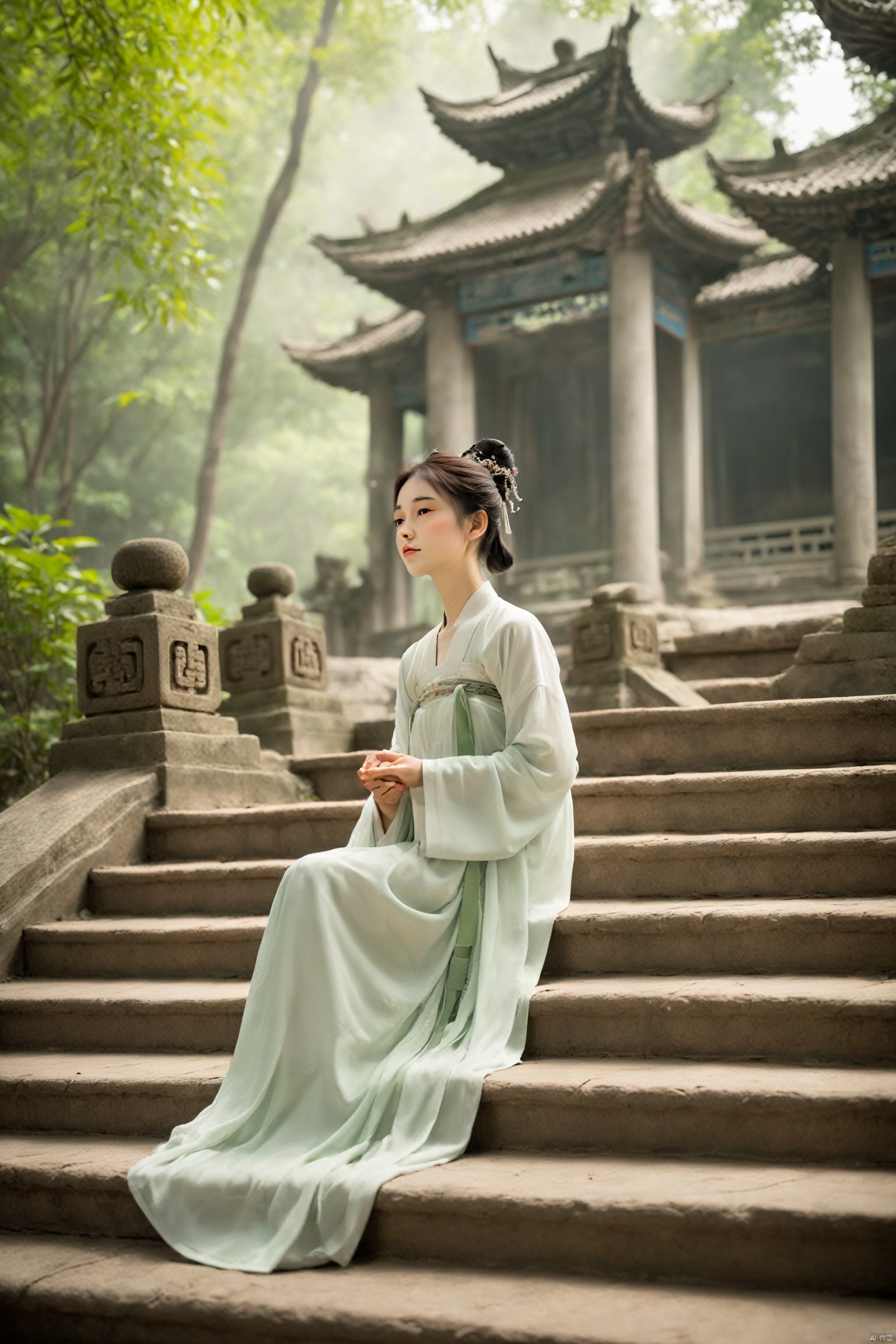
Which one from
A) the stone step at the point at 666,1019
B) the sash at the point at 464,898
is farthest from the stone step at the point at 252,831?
the sash at the point at 464,898

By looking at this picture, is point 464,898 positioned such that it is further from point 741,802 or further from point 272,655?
point 272,655

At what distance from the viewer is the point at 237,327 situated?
1455 cm

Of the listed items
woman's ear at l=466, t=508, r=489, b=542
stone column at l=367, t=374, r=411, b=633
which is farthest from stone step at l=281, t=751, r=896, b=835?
stone column at l=367, t=374, r=411, b=633

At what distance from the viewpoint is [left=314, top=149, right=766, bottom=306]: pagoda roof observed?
11398mm

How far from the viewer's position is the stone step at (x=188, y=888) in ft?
12.7

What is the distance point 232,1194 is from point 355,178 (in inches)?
1553

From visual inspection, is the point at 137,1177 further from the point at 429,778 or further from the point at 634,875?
the point at 634,875

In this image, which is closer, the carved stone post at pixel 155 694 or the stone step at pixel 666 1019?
the stone step at pixel 666 1019

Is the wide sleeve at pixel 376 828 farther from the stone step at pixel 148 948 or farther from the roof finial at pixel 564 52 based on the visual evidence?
the roof finial at pixel 564 52

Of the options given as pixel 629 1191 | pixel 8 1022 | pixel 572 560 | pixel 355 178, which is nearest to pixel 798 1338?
pixel 629 1191

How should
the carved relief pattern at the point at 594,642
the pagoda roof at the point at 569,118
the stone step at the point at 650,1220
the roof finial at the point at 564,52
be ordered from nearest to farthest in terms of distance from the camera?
the stone step at the point at 650,1220 < the carved relief pattern at the point at 594,642 < the pagoda roof at the point at 569,118 < the roof finial at the point at 564,52

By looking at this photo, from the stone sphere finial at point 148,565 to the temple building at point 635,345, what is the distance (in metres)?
7.07

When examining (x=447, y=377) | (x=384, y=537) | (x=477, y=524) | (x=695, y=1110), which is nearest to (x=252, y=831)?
(x=477, y=524)

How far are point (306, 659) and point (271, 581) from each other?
457 mm
